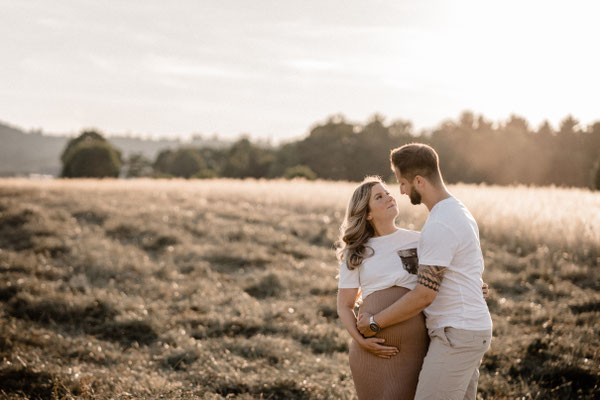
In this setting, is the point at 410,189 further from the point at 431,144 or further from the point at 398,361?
the point at 431,144

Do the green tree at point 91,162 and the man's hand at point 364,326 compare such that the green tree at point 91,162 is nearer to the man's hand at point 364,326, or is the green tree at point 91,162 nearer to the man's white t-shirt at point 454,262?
the man's hand at point 364,326

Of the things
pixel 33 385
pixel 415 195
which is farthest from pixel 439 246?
pixel 33 385

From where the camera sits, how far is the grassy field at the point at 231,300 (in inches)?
221

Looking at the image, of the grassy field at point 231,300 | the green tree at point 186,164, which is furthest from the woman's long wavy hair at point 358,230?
the green tree at point 186,164

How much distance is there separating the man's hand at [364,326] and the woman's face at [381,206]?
2.35 ft

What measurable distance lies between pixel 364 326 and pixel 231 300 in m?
5.88

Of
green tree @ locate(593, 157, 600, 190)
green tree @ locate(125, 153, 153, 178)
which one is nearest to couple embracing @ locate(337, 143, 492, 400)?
green tree @ locate(593, 157, 600, 190)

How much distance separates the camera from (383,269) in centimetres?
324

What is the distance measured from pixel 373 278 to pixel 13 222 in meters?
13.5

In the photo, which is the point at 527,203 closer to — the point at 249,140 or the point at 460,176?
the point at 460,176

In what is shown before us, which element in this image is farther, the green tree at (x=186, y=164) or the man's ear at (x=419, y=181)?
the green tree at (x=186, y=164)

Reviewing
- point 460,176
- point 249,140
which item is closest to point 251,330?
point 460,176

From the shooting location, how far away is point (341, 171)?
5103 centimetres

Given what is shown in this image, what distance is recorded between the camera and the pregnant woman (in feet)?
10.2
